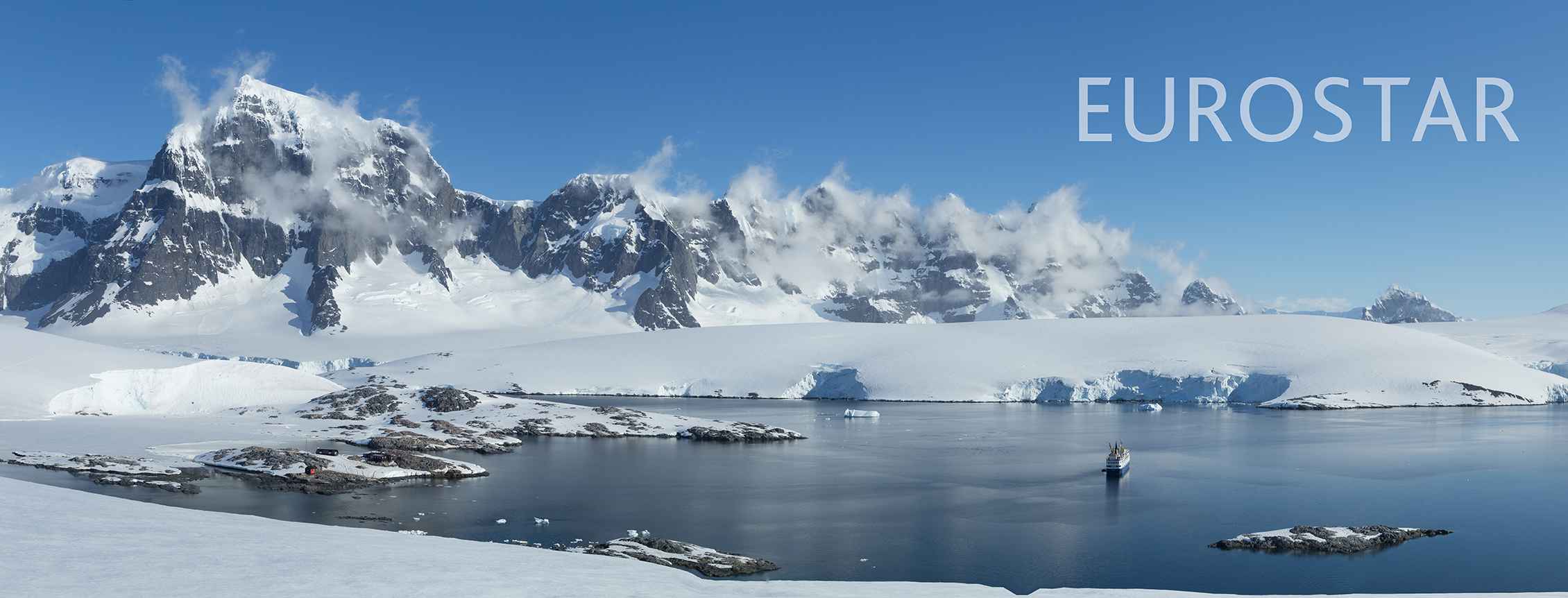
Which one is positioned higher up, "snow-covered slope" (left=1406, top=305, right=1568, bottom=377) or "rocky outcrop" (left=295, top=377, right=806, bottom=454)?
"snow-covered slope" (left=1406, top=305, right=1568, bottom=377)

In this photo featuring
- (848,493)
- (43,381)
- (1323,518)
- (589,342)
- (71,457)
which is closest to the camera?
(1323,518)

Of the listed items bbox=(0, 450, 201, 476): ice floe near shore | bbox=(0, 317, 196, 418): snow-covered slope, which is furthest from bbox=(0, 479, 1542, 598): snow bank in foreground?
bbox=(0, 317, 196, 418): snow-covered slope

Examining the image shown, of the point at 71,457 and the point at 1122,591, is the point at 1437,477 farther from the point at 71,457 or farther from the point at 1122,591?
the point at 71,457

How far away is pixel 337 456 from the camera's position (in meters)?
42.8

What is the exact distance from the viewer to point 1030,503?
37344mm

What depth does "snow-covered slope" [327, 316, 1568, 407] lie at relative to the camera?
3991 inches

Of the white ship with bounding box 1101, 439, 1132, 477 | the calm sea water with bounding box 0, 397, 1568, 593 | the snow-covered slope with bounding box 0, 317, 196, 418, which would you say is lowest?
the calm sea water with bounding box 0, 397, 1568, 593

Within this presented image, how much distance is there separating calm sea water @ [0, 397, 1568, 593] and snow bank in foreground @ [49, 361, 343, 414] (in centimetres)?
2561

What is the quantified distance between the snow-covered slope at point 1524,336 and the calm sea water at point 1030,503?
7251 centimetres

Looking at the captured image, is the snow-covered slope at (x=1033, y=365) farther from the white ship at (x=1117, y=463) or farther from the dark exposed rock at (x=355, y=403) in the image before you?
the white ship at (x=1117, y=463)

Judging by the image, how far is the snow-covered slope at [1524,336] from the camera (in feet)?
404

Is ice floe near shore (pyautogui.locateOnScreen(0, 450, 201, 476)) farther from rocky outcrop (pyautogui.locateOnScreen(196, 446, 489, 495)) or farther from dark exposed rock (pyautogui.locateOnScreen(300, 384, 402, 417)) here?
dark exposed rock (pyautogui.locateOnScreen(300, 384, 402, 417))

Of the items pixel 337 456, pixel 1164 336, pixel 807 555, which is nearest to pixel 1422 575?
pixel 807 555

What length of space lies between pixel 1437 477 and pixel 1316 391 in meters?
58.2
